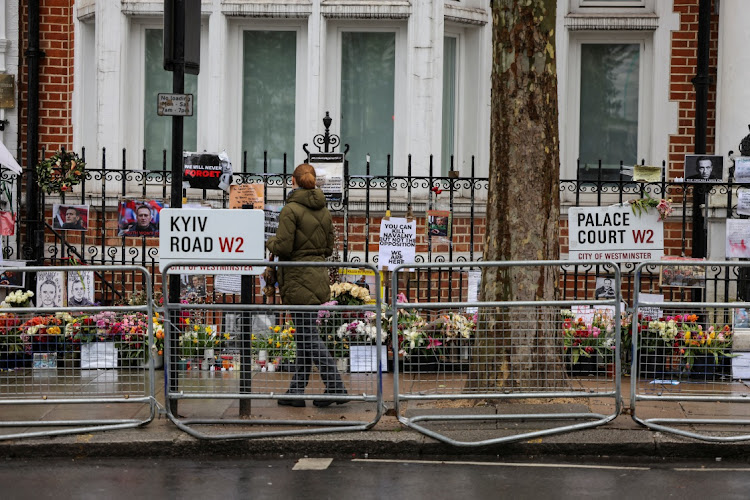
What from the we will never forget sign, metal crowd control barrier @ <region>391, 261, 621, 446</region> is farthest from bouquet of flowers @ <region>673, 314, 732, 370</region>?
the we will never forget sign

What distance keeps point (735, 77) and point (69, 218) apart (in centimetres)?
710

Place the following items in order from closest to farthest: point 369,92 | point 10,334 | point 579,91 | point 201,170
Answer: point 10,334 < point 201,170 < point 369,92 < point 579,91

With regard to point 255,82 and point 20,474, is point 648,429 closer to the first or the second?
point 20,474

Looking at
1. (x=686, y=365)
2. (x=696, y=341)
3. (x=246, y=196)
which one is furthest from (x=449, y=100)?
(x=686, y=365)

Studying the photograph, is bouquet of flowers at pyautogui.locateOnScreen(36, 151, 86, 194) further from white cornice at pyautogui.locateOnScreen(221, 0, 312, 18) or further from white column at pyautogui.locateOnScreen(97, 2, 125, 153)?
white cornice at pyautogui.locateOnScreen(221, 0, 312, 18)

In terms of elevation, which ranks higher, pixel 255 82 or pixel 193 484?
pixel 255 82

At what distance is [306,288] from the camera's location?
907cm

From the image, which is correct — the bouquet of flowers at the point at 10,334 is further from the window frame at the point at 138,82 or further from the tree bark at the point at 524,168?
the window frame at the point at 138,82

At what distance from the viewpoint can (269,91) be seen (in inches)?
506

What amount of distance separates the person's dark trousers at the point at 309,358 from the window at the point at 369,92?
4666 millimetres

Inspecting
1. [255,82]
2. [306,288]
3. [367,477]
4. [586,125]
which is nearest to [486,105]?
[586,125]

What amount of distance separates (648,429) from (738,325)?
4.63 ft

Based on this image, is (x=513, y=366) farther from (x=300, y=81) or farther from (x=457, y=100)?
(x=300, y=81)

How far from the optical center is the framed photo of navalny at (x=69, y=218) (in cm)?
1203
